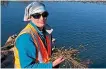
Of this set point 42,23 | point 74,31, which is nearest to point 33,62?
point 42,23

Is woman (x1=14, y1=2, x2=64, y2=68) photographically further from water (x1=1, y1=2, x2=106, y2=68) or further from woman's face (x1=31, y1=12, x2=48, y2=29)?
water (x1=1, y1=2, x2=106, y2=68)

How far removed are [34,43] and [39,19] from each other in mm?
198

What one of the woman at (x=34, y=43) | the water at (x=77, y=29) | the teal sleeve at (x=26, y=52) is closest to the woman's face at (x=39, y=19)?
the woman at (x=34, y=43)

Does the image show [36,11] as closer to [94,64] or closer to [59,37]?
[94,64]

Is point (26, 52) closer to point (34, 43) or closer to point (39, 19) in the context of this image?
point (34, 43)

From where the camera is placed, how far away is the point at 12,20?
2214 centimetres

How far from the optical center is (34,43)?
194cm

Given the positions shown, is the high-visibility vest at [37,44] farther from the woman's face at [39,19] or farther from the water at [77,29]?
the water at [77,29]

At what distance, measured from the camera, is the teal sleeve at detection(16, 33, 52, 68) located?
6.11ft

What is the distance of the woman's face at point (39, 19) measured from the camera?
6.57ft

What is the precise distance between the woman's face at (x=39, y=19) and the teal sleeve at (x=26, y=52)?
0.18 m

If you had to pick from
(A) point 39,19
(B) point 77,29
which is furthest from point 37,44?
(B) point 77,29

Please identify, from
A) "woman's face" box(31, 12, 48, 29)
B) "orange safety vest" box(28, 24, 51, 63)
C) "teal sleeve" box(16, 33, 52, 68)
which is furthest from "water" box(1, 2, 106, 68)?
"teal sleeve" box(16, 33, 52, 68)

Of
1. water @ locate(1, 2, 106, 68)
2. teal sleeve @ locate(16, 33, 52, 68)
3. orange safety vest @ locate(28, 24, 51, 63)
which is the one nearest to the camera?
teal sleeve @ locate(16, 33, 52, 68)
